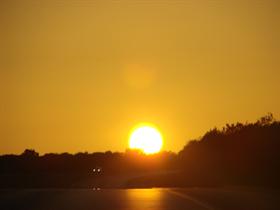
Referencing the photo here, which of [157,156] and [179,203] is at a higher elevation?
[157,156]

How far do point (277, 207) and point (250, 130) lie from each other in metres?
65.3

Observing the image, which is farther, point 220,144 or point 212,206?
point 220,144

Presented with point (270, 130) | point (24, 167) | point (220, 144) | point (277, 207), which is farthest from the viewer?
point (24, 167)

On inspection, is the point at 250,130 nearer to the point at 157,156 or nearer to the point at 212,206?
the point at 212,206

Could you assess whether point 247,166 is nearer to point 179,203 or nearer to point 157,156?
point 179,203

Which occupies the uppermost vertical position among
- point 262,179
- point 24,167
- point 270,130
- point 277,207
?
point 24,167

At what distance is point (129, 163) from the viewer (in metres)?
169

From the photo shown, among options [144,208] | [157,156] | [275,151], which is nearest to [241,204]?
[144,208]

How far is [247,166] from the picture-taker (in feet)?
237

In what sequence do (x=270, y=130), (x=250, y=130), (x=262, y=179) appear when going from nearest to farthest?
(x=262, y=179) → (x=270, y=130) → (x=250, y=130)

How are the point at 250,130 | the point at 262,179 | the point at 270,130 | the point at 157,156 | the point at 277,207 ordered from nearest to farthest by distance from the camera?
the point at 277,207 → the point at 262,179 → the point at 270,130 → the point at 250,130 → the point at 157,156


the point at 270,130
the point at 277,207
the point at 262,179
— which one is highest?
the point at 270,130

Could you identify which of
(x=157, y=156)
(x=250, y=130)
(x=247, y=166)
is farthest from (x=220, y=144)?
(x=157, y=156)

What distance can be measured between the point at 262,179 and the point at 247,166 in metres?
8.98
